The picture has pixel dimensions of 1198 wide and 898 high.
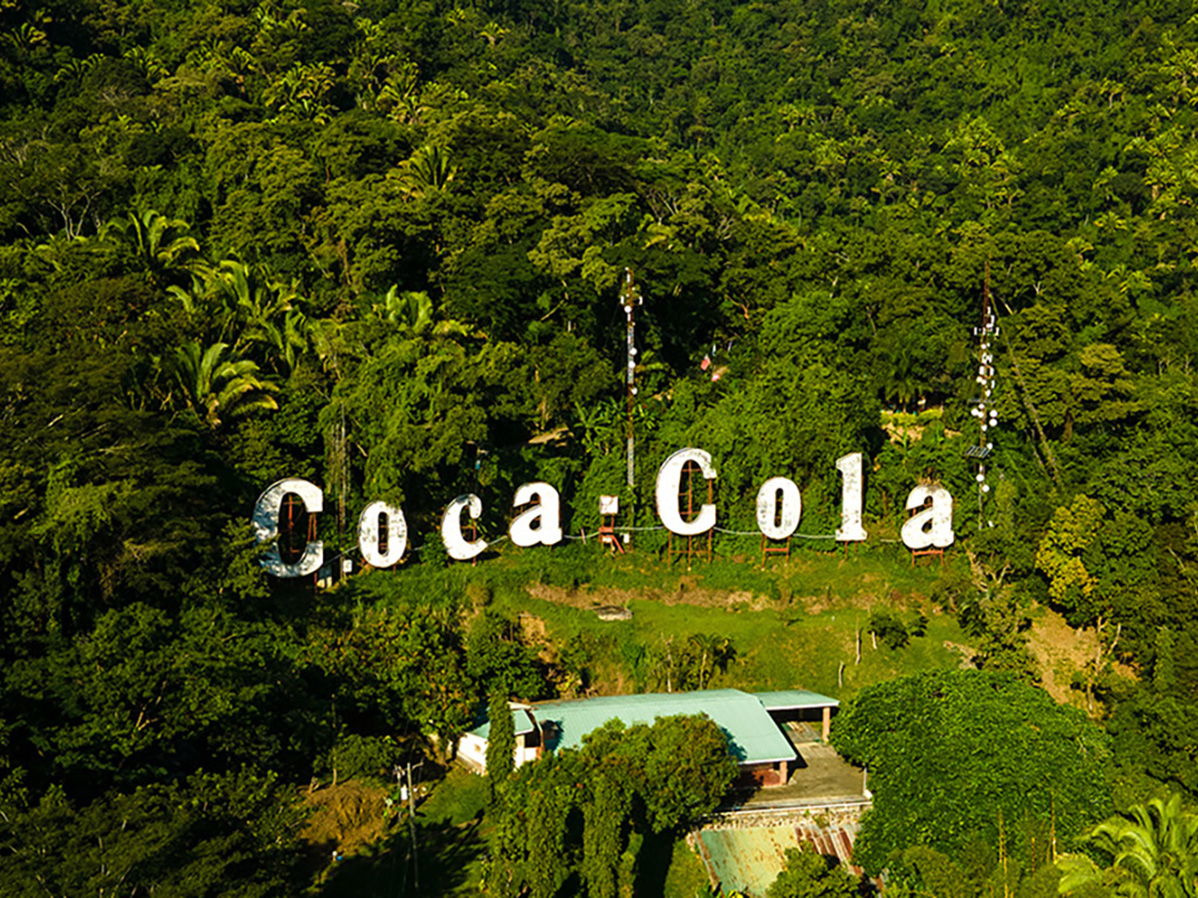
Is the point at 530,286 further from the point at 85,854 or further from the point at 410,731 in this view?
the point at 85,854

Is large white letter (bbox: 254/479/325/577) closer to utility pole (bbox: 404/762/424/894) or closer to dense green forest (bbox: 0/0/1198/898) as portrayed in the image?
dense green forest (bbox: 0/0/1198/898)

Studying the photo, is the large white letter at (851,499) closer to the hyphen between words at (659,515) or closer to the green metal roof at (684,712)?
the hyphen between words at (659,515)

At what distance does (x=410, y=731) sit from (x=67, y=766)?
997cm

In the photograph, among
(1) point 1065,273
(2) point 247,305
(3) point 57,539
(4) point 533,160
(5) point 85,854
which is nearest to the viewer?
(5) point 85,854

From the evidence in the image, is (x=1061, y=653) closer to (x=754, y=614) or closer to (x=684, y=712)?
(x=754, y=614)

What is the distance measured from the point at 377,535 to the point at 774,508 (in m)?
15.0

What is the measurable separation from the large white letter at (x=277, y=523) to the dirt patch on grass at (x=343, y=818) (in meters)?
8.56

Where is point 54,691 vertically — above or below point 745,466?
below

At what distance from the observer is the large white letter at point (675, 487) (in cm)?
3947

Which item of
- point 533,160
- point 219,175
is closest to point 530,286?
point 533,160

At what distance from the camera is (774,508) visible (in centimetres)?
4016

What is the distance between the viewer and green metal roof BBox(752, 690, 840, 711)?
33.2 m

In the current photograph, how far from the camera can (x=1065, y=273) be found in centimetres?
4850

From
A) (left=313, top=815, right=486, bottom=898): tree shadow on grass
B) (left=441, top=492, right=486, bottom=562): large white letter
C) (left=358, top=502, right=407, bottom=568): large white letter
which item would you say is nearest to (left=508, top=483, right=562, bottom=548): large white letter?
Result: (left=441, top=492, right=486, bottom=562): large white letter
